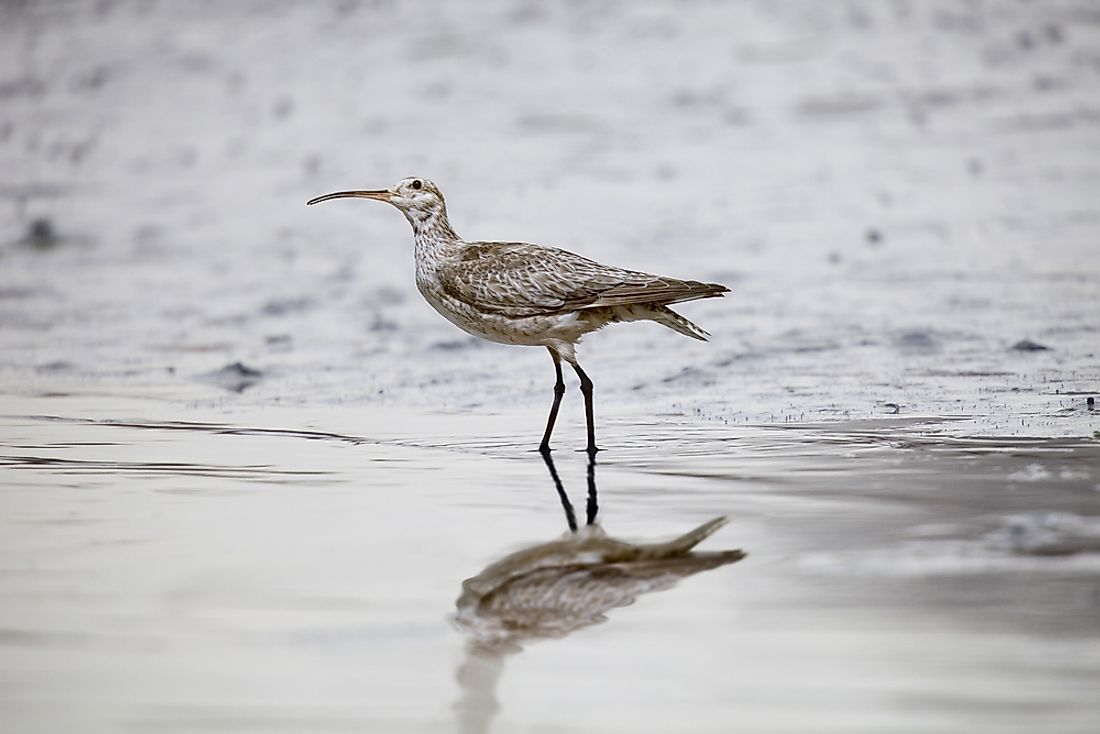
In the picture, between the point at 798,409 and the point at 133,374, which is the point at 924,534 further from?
the point at 133,374

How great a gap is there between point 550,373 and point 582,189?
6233 millimetres

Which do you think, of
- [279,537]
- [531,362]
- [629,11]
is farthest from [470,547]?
[629,11]

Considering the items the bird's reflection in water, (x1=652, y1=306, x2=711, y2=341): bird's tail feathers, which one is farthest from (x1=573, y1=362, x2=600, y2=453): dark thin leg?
the bird's reflection in water

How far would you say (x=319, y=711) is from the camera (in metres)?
3.87

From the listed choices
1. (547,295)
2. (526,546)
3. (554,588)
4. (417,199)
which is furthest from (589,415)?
(554,588)

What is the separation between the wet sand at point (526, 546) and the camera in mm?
3898

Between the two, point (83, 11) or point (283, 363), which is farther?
point (83, 11)

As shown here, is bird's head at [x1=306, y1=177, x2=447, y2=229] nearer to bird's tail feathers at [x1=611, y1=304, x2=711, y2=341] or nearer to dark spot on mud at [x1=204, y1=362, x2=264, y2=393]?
bird's tail feathers at [x1=611, y1=304, x2=711, y2=341]

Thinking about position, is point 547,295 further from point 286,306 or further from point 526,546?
point 286,306

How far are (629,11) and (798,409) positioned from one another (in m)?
14.7

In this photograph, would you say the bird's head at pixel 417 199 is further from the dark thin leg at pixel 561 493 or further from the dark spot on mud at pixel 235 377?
the dark thin leg at pixel 561 493

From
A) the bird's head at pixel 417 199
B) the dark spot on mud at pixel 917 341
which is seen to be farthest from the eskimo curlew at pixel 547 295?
the dark spot on mud at pixel 917 341

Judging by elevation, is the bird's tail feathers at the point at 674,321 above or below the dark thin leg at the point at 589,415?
above

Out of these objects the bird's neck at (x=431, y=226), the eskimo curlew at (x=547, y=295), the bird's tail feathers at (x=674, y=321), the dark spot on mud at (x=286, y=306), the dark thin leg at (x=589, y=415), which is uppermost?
the bird's neck at (x=431, y=226)
